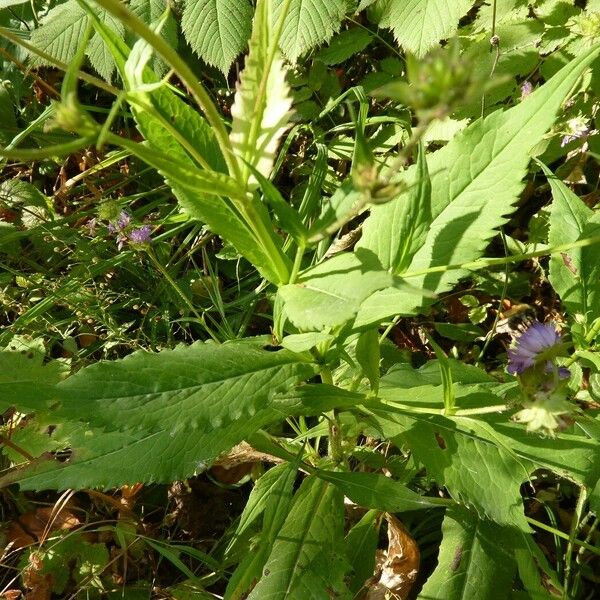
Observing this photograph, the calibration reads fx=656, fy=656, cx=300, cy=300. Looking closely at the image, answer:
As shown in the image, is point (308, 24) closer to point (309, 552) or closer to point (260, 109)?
point (260, 109)

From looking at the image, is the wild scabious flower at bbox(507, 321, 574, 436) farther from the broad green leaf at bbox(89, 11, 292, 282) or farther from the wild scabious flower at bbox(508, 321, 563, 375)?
the broad green leaf at bbox(89, 11, 292, 282)

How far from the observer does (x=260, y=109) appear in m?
1.07

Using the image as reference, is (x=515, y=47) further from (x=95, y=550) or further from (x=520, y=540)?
(x=95, y=550)

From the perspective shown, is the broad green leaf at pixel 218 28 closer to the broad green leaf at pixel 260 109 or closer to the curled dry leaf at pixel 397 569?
the broad green leaf at pixel 260 109

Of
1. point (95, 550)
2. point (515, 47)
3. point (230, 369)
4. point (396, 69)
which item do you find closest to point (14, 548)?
point (95, 550)

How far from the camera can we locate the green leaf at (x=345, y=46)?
2.23 m

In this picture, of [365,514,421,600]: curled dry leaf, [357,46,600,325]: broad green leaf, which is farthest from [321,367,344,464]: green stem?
[357,46,600,325]: broad green leaf

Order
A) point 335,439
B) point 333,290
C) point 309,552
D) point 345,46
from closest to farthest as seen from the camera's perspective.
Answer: point 333,290 → point 309,552 → point 335,439 → point 345,46

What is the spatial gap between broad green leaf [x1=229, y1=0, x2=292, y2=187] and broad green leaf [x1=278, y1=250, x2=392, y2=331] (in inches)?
8.2

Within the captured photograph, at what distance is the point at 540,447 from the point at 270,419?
58cm

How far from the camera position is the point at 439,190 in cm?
141

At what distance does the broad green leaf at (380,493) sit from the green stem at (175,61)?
787mm

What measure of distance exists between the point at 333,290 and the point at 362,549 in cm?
85

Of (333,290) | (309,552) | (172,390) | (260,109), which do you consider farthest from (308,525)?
(260,109)
